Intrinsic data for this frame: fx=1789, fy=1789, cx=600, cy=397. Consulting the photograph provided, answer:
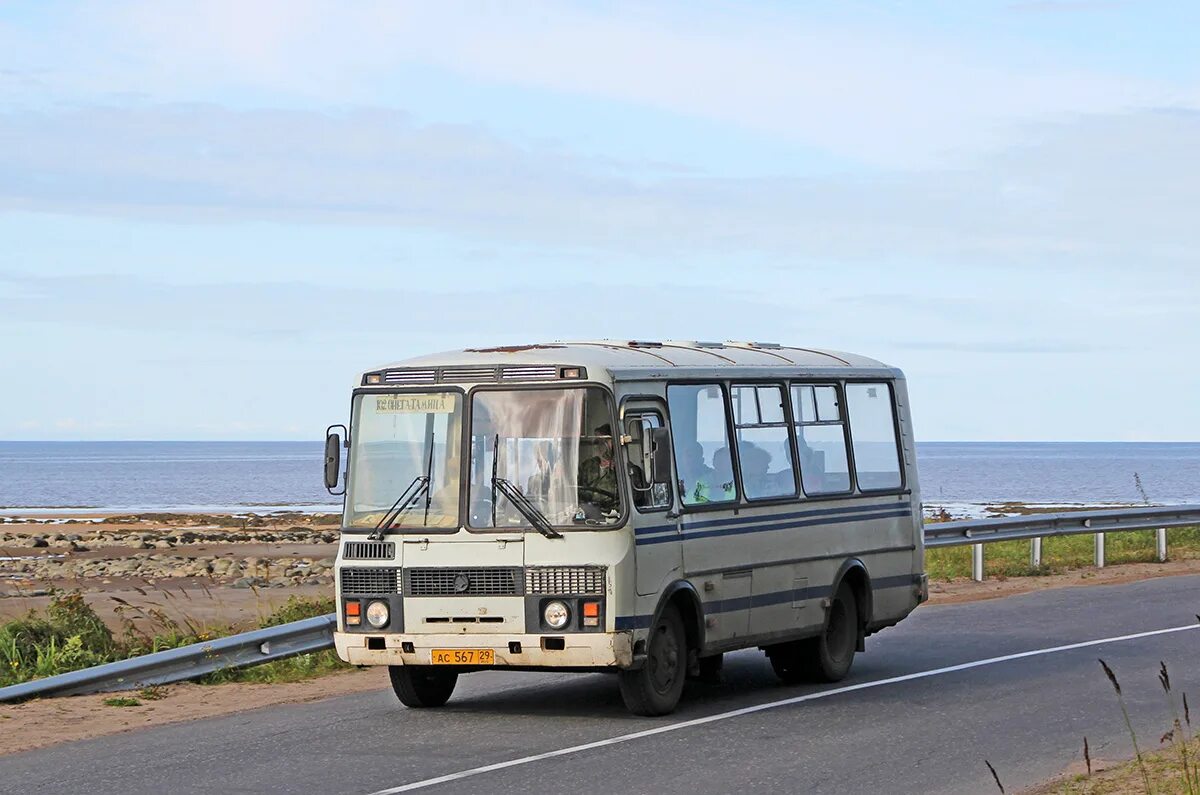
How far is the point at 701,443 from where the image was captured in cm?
1416

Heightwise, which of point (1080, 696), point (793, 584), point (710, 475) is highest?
point (710, 475)

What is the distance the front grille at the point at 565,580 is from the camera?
1266 cm

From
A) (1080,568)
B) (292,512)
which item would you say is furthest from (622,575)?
(292,512)

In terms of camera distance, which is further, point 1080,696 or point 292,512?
point 292,512

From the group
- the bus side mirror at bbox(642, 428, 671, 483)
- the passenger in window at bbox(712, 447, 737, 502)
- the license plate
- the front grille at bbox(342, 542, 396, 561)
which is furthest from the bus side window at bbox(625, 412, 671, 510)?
the front grille at bbox(342, 542, 396, 561)

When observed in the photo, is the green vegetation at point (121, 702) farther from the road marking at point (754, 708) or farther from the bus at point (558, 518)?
the road marking at point (754, 708)

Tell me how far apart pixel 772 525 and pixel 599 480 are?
2404 millimetres

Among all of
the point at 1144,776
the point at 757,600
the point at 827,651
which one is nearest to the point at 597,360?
the point at 757,600

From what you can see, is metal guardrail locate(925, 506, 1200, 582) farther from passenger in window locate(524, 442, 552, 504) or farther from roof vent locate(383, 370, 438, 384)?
roof vent locate(383, 370, 438, 384)

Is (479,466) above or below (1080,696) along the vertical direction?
above

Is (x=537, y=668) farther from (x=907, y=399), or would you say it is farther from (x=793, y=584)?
(x=907, y=399)

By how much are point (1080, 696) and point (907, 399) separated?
414cm

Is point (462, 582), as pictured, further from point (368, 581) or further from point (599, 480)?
point (599, 480)

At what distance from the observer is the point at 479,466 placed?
1310cm
